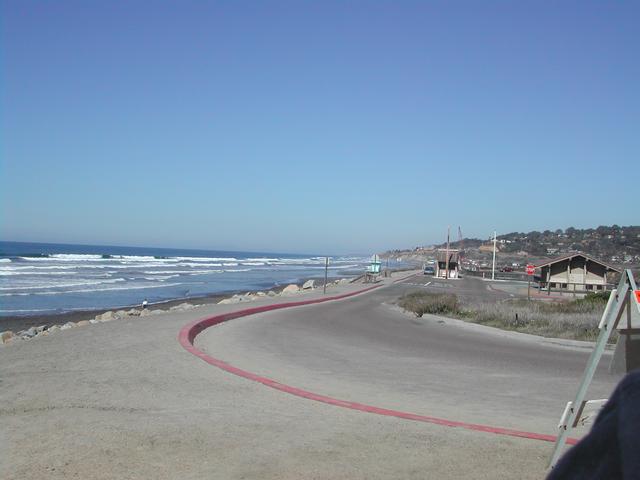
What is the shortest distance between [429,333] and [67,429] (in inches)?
525

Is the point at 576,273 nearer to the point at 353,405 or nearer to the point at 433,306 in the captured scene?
the point at 433,306

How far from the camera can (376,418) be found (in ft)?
24.1

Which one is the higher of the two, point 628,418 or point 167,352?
point 628,418

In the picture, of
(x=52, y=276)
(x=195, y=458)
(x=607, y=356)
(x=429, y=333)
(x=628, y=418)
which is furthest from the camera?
(x=52, y=276)

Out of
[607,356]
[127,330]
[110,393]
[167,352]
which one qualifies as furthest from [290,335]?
[110,393]

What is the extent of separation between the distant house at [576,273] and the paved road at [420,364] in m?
25.5

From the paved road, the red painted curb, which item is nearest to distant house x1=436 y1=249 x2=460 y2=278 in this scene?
the paved road

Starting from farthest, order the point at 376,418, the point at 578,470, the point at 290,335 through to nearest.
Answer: the point at 290,335, the point at 376,418, the point at 578,470

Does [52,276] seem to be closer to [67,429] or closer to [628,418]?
[67,429]

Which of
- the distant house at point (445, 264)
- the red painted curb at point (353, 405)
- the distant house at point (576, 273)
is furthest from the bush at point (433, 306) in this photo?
the distant house at point (445, 264)

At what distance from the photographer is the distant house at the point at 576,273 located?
4278 cm

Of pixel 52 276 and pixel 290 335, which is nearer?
pixel 290 335

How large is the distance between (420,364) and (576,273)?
34.9 metres

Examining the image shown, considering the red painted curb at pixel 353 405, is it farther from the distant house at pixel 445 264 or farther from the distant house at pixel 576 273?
the distant house at pixel 445 264
